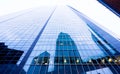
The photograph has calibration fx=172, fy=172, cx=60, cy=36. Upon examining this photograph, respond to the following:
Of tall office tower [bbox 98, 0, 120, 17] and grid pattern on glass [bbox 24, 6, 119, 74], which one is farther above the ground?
tall office tower [bbox 98, 0, 120, 17]

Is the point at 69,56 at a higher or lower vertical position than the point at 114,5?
lower

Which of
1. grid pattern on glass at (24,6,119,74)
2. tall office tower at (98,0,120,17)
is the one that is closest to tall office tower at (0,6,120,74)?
grid pattern on glass at (24,6,119,74)

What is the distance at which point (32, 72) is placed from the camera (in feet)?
99.9

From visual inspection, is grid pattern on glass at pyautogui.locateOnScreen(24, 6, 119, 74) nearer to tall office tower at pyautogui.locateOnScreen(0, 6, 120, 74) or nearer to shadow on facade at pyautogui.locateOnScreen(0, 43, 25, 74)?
tall office tower at pyautogui.locateOnScreen(0, 6, 120, 74)

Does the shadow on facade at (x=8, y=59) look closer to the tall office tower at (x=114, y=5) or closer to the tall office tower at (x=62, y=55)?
the tall office tower at (x=62, y=55)

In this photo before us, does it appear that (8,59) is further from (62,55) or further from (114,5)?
(114,5)

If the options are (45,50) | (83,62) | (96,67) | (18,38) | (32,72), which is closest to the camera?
(32,72)

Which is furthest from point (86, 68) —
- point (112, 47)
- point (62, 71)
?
point (112, 47)

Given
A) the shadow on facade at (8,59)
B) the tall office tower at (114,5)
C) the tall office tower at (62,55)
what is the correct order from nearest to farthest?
the shadow on facade at (8,59) < the tall office tower at (62,55) < the tall office tower at (114,5)

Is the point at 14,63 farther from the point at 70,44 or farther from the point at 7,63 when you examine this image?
the point at 70,44

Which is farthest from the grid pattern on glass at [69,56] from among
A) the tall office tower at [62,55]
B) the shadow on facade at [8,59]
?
the shadow on facade at [8,59]

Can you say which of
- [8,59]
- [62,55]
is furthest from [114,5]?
[8,59]

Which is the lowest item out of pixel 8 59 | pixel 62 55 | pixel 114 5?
pixel 8 59

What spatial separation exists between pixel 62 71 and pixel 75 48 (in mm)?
13780
